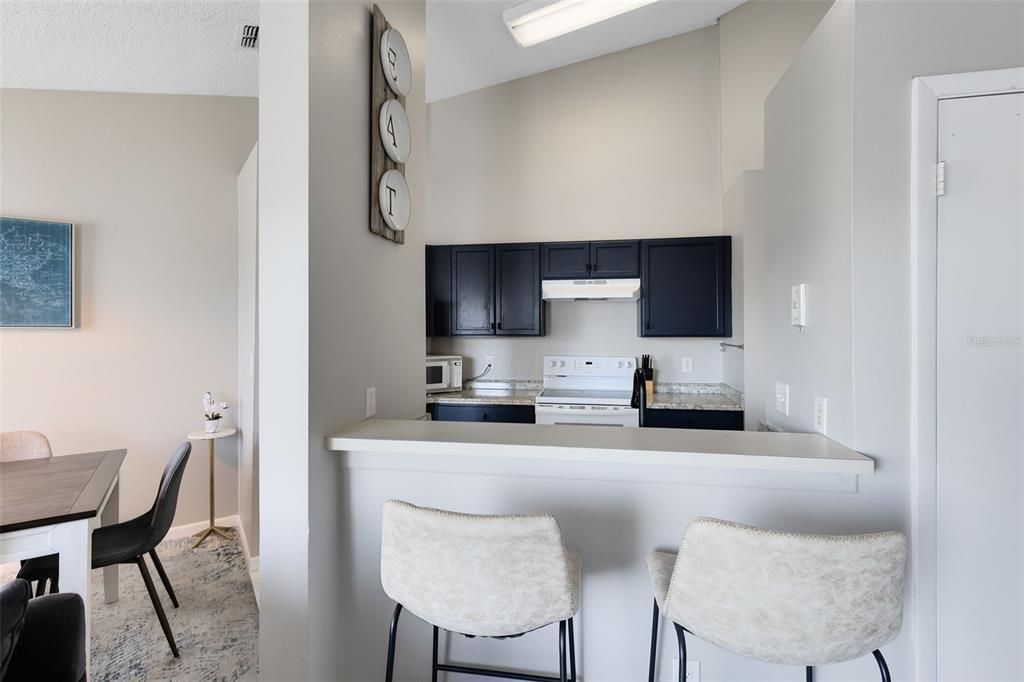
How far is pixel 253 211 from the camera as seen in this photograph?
9.13 ft

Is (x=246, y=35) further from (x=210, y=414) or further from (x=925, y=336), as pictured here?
(x=925, y=336)

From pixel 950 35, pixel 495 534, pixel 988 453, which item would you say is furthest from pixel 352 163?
pixel 988 453

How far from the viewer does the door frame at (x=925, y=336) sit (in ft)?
4.26

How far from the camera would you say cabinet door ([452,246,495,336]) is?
3.74m

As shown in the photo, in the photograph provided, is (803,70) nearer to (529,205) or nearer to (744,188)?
(744,188)

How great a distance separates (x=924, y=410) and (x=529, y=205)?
3110 mm

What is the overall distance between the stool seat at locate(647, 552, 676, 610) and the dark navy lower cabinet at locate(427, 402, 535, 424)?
6.72 ft

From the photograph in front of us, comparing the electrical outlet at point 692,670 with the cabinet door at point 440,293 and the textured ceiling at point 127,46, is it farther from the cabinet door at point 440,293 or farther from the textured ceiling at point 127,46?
the textured ceiling at point 127,46

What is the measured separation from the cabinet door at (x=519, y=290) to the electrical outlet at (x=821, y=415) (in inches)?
88.9

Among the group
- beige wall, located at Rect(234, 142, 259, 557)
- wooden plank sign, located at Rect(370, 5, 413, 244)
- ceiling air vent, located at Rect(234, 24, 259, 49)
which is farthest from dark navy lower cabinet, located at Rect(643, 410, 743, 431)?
ceiling air vent, located at Rect(234, 24, 259, 49)

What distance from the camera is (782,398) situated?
190 cm

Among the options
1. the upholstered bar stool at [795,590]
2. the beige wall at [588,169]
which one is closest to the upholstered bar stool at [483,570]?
the upholstered bar stool at [795,590]

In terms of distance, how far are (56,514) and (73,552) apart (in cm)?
14

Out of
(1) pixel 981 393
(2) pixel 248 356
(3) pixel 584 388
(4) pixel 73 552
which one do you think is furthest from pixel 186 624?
(1) pixel 981 393
